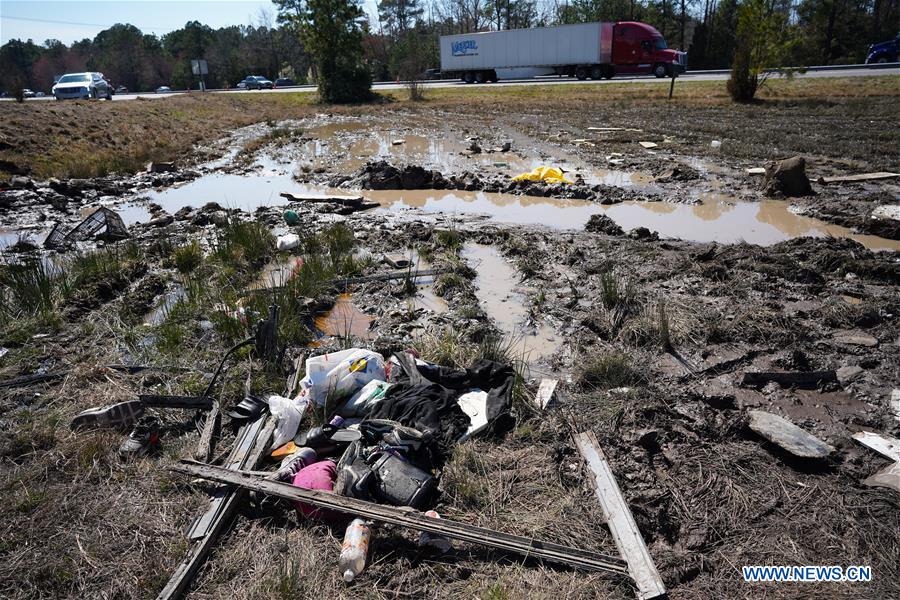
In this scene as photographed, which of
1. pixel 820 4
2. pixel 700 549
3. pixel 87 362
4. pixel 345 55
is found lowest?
pixel 700 549

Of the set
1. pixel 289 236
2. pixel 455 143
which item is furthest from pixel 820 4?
pixel 289 236

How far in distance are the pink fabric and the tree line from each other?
876 inches

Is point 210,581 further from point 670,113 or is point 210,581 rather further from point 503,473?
point 670,113

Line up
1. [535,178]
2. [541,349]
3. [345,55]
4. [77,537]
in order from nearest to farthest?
[77,537], [541,349], [535,178], [345,55]

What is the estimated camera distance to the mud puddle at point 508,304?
15.9 ft

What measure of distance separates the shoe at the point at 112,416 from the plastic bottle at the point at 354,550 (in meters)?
1.93

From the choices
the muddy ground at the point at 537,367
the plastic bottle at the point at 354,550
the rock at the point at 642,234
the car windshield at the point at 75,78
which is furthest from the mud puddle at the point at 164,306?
the car windshield at the point at 75,78

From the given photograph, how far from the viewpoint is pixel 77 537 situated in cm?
282

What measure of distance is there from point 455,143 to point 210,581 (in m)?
15.7

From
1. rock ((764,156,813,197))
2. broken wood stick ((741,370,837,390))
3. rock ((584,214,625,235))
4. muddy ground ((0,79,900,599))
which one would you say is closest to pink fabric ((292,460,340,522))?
muddy ground ((0,79,900,599))

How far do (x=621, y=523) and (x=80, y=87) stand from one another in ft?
120

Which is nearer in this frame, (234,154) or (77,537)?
(77,537)

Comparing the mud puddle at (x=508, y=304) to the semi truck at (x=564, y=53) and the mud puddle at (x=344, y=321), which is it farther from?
the semi truck at (x=564, y=53)

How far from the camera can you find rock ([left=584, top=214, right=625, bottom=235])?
305 inches
